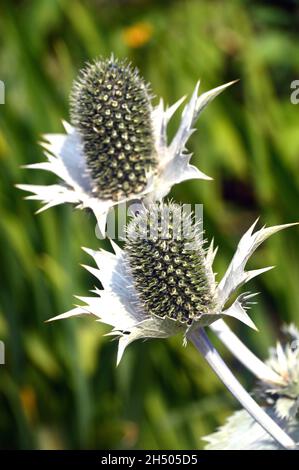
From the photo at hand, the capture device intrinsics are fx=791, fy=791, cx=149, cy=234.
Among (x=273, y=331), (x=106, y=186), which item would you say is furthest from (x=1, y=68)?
(x=106, y=186)

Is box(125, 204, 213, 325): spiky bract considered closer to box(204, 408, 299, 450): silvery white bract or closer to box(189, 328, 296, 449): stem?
box(189, 328, 296, 449): stem

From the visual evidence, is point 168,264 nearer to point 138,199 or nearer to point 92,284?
point 138,199

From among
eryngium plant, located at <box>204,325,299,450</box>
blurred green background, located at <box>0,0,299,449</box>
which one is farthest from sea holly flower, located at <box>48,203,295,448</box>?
blurred green background, located at <box>0,0,299,449</box>

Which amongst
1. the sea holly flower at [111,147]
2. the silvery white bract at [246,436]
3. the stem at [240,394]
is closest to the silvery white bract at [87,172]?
the sea holly flower at [111,147]

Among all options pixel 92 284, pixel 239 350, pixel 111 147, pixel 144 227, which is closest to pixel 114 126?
pixel 111 147

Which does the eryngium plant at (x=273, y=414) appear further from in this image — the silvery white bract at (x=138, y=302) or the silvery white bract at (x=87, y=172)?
the silvery white bract at (x=87, y=172)

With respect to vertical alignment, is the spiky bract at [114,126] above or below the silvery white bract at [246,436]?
above
